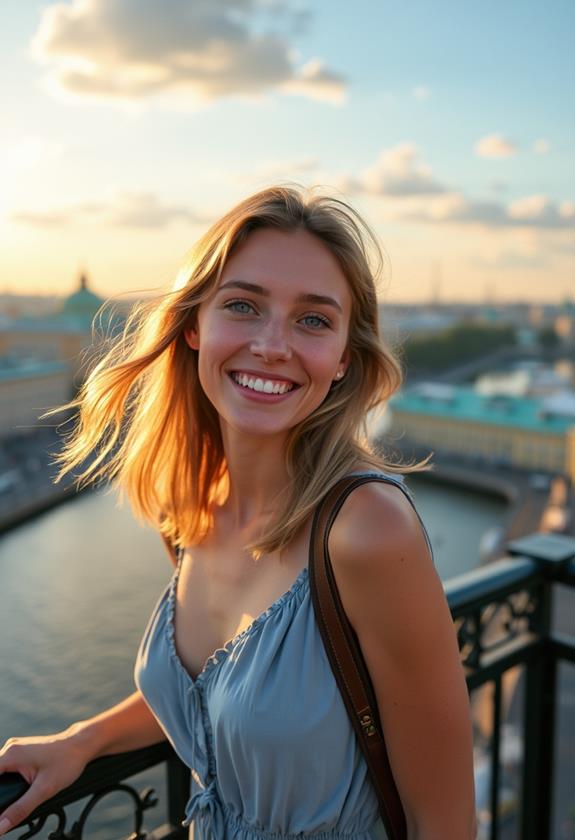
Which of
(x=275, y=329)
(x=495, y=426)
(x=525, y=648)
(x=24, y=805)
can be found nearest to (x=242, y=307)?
(x=275, y=329)

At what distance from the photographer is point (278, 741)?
49 centimetres

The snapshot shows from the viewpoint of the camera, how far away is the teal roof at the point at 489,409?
18.2 meters

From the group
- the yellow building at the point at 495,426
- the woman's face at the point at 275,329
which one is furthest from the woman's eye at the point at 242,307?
the yellow building at the point at 495,426

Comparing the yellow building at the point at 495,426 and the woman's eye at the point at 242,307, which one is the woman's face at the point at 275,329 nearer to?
the woman's eye at the point at 242,307

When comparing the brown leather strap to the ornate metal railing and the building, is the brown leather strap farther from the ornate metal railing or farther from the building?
the building

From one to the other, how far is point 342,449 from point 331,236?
14 centimetres

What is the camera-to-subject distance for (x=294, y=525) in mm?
537

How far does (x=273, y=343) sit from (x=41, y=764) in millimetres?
317

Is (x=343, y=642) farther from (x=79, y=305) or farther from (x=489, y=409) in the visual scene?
(x=79, y=305)

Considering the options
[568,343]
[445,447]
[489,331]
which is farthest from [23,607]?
[568,343]

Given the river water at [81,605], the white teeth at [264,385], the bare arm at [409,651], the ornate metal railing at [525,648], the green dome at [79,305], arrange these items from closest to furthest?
the bare arm at [409,651]
the white teeth at [264,385]
the ornate metal railing at [525,648]
the river water at [81,605]
the green dome at [79,305]

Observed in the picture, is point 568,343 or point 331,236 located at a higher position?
point 331,236

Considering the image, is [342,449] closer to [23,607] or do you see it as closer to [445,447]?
[23,607]

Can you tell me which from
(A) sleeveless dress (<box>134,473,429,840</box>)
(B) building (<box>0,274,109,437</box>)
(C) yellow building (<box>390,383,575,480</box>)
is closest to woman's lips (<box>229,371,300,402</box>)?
(A) sleeveless dress (<box>134,473,429,840</box>)
